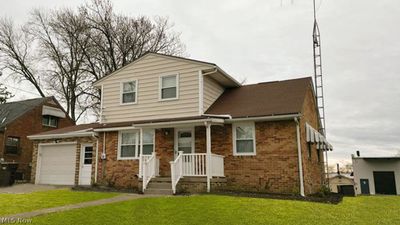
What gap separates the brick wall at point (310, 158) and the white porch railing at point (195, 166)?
10.7ft

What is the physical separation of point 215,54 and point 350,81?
9.51 metres

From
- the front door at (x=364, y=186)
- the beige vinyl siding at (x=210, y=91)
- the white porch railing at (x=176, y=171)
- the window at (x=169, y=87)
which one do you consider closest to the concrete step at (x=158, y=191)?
the white porch railing at (x=176, y=171)

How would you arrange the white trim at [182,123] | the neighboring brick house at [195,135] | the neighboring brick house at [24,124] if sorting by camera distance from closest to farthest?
the neighboring brick house at [195,135]
the white trim at [182,123]
the neighboring brick house at [24,124]

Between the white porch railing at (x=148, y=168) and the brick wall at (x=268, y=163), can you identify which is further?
the white porch railing at (x=148, y=168)

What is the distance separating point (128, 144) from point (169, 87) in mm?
3290

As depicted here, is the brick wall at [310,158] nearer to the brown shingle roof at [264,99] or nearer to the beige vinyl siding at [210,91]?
the brown shingle roof at [264,99]

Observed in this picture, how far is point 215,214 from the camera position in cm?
738

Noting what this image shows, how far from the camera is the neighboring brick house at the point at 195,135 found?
12148 millimetres

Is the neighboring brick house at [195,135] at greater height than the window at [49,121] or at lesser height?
lesser

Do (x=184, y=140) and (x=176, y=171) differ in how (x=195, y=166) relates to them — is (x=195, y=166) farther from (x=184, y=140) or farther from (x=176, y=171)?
(x=184, y=140)

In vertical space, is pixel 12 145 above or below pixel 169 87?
below

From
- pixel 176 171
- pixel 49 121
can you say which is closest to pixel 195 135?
pixel 176 171

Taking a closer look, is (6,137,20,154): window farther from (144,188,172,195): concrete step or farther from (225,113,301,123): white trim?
(225,113,301,123): white trim

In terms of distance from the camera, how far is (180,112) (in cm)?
1430
